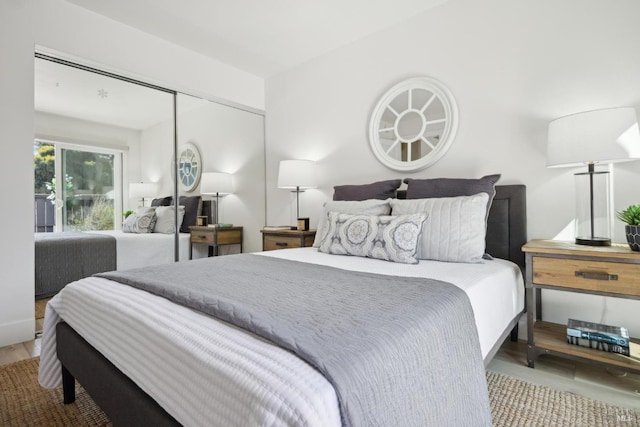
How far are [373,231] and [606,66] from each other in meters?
1.70

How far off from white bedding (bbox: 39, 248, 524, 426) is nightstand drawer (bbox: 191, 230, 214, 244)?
182 centimetres

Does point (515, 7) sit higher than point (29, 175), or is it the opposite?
point (515, 7)

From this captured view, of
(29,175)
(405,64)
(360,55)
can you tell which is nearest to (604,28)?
(405,64)

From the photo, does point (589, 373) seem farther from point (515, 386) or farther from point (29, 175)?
point (29, 175)

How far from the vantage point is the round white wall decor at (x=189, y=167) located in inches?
129

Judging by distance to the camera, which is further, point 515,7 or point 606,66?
point 515,7

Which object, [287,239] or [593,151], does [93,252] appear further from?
[593,151]

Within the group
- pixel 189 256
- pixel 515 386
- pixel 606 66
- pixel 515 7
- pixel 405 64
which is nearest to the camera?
pixel 515 386

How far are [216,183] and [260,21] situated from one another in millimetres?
1607

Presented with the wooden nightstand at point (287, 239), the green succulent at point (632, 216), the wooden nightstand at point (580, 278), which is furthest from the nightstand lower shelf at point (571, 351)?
the wooden nightstand at point (287, 239)

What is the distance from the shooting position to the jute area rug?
1.41 m

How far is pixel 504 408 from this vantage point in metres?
1.50

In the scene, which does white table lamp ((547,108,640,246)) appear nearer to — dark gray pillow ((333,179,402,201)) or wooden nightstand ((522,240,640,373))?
wooden nightstand ((522,240,640,373))

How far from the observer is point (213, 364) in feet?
2.48
